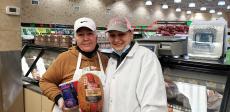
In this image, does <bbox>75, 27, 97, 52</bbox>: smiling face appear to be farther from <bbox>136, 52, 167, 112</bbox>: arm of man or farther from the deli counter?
the deli counter

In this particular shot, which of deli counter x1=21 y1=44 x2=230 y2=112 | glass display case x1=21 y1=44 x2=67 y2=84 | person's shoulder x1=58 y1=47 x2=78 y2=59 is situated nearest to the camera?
deli counter x1=21 y1=44 x2=230 y2=112

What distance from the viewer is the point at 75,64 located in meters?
2.40

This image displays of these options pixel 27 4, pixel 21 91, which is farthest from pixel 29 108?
pixel 27 4

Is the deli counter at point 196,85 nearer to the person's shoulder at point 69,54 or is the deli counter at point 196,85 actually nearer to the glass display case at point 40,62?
the person's shoulder at point 69,54

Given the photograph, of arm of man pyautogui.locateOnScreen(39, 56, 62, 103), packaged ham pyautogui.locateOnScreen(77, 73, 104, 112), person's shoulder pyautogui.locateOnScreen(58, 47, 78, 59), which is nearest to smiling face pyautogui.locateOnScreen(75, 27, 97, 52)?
person's shoulder pyautogui.locateOnScreen(58, 47, 78, 59)

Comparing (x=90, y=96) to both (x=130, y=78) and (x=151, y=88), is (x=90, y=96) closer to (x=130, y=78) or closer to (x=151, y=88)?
(x=130, y=78)

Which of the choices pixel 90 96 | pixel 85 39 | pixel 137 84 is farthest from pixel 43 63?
pixel 137 84

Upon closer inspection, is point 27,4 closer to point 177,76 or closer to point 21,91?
point 21,91

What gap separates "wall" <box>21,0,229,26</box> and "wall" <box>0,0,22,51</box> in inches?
444

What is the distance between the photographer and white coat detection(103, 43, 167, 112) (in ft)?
5.95

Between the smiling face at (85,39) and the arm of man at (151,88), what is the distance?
1.98 feet

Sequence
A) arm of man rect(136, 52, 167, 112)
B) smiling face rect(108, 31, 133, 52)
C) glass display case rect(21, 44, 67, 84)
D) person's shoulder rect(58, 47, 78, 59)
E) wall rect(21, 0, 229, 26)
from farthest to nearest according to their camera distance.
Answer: wall rect(21, 0, 229, 26) → glass display case rect(21, 44, 67, 84) → person's shoulder rect(58, 47, 78, 59) → smiling face rect(108, 31, 133, 52) → arm of man rect(136, 52, 167, 112)

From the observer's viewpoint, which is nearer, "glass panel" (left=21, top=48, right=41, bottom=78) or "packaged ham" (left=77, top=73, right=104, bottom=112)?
"packaged ham" (left=77, top=73, right=104, bottom=112)

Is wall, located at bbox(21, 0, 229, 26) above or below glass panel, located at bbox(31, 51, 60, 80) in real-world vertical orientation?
above
